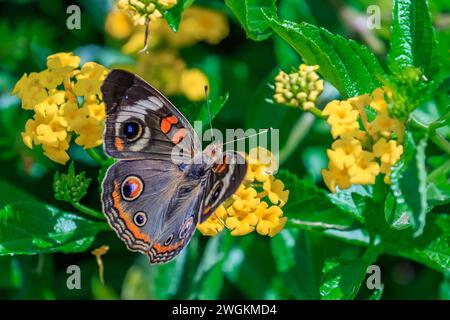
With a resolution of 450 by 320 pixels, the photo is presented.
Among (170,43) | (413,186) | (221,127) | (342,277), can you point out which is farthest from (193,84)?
(413,186)

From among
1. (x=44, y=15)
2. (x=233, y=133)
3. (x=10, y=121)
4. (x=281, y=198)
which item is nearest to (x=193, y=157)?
(x=281, y=198)

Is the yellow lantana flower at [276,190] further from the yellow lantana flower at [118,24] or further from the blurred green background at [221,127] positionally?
the yellow lantana flower at [118,24]

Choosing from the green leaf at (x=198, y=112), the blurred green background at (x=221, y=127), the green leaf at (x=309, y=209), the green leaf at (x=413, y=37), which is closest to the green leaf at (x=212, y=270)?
the blurred green background at (x=221, y=127)

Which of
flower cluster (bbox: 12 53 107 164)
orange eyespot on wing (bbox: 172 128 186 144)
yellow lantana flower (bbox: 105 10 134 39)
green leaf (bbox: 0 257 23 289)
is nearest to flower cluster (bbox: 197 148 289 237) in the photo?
orange eyespot on wing (bbox: 172 128 186 144)

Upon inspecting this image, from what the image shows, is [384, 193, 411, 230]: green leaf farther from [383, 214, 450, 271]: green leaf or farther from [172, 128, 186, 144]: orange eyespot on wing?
[172, 128, 186, 144]: orange eyespot on wing

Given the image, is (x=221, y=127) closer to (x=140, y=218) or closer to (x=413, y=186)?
(x=140, y=218)
